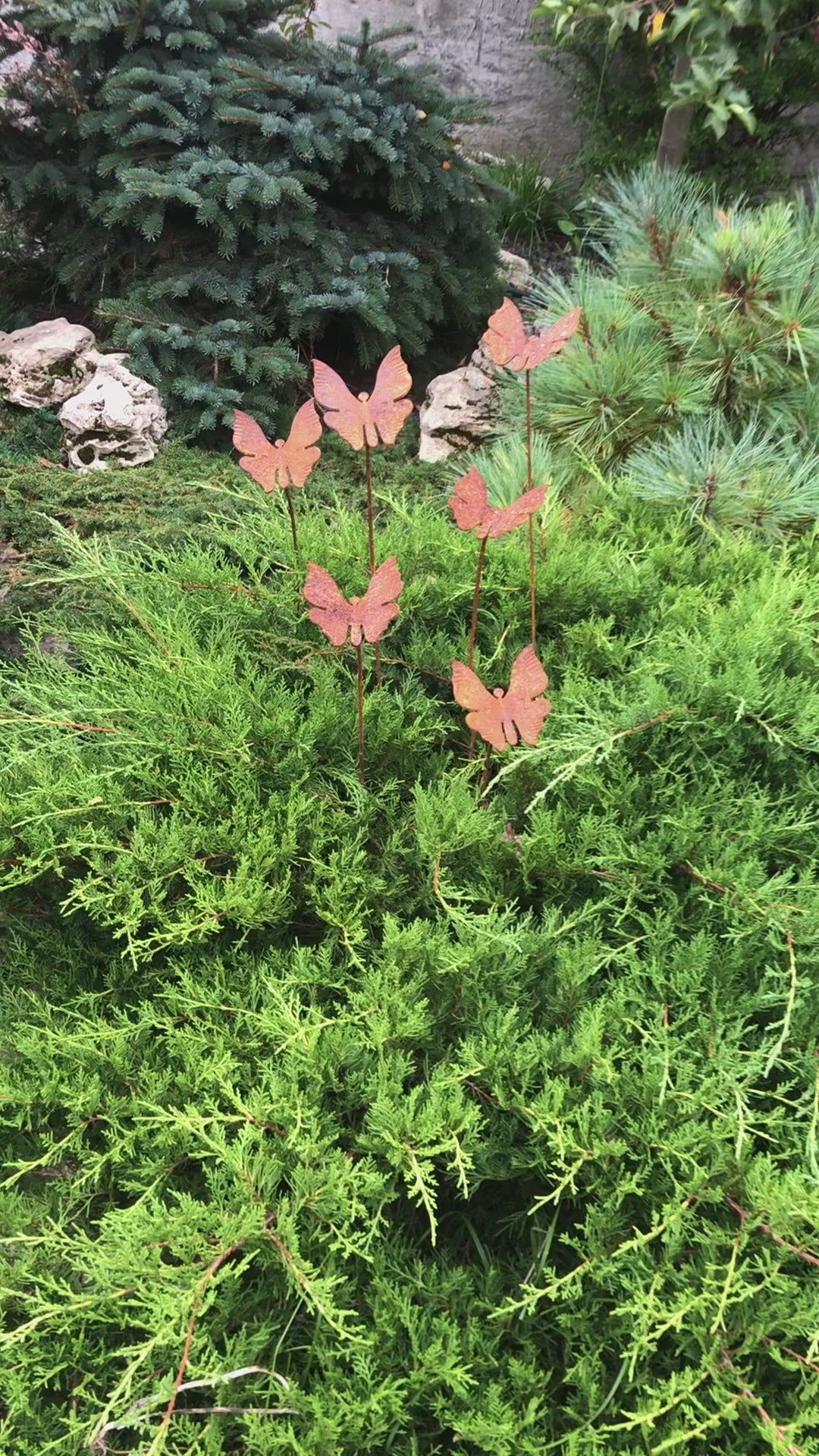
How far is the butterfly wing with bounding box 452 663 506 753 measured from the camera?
0.95m

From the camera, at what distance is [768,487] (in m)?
1.61

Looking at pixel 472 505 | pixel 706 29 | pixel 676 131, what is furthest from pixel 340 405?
pixel 676 131

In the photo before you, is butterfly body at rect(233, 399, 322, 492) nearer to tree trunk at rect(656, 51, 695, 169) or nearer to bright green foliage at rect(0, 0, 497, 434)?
bright green foliage at rect(0, 0, 497, 434)

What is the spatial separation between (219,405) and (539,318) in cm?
82

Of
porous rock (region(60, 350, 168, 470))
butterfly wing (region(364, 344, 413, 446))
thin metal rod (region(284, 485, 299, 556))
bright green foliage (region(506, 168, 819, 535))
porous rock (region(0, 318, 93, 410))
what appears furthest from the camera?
porous rock (region(0, 318, 93, 410))

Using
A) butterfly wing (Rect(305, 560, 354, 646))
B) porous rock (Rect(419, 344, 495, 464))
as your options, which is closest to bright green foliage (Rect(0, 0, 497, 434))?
porous rock (Rect(419, 344, 495, 464))

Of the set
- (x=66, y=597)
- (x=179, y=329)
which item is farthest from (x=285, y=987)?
(x=179, y=329)

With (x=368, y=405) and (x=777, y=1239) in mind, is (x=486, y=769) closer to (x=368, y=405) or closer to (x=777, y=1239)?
(x=368, y=405)

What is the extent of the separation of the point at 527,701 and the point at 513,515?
244mm

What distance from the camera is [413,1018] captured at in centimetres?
88

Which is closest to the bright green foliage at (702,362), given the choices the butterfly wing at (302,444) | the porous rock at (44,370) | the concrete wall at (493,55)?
the butterfly wing at (302,444)

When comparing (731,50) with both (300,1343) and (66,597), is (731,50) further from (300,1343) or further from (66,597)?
(300,1343)

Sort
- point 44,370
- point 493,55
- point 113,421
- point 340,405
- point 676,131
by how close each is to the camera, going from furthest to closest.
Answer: point 493,55
point 676,131
point 44,370
point 113,421
point 340,405

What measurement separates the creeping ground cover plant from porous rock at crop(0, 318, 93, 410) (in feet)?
3.94
